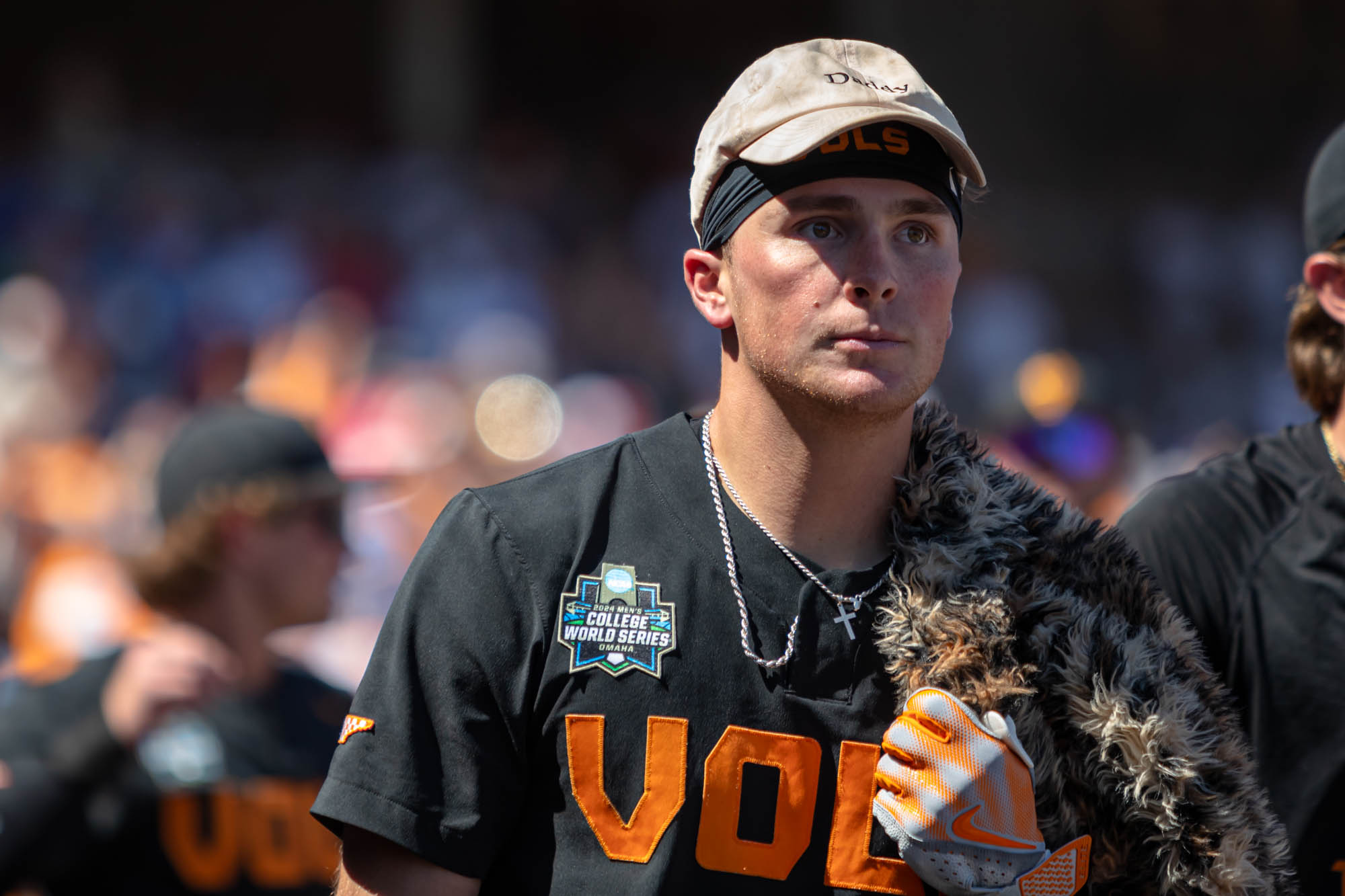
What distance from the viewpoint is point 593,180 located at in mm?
13281

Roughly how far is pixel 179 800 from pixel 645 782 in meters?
1.90

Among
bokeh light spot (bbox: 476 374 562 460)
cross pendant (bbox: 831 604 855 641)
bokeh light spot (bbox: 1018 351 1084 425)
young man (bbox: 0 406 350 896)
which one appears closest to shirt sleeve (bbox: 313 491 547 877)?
cross pendant (bbox: 831 604 855 641)

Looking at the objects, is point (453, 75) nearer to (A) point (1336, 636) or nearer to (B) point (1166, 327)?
(B) point (1166, 327)

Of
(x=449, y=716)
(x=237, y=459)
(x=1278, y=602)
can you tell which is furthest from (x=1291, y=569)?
(x=237, y=459)

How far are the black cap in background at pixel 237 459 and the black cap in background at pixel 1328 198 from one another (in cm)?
258

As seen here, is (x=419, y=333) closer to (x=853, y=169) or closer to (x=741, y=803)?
(x=853, y=169)

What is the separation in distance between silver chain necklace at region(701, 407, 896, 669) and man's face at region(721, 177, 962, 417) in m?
0.18

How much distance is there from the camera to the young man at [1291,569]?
272cm

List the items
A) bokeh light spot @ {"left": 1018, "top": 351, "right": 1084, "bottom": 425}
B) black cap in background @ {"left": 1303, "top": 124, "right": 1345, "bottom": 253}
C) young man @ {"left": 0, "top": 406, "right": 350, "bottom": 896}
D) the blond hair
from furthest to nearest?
bokeh light spot @ {"left": 1018, "top": 351, "right": 1084, "bottom": 425}, the blond hair, young man @ {"left": 0, "top": 406, "right": 350, "bottom": 896}, black cap in background @ {"left": 1303, "top": 124, "right": 1345, "bottom": 253}

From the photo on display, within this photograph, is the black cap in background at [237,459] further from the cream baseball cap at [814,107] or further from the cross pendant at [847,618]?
the cross pendant at [847,618]

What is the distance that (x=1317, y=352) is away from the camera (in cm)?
314

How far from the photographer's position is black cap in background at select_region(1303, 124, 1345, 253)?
3016 mm

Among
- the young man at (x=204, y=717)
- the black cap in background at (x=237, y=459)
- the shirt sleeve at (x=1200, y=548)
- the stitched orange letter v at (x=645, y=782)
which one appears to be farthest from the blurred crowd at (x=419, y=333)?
the stitched orange letter v at (x=645, y=782)

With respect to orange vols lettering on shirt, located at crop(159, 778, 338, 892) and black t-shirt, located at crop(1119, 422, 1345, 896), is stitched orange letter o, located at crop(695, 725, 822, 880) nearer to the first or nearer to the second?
black t-shirt, located at crop(1119, 422, 1345, 896)
